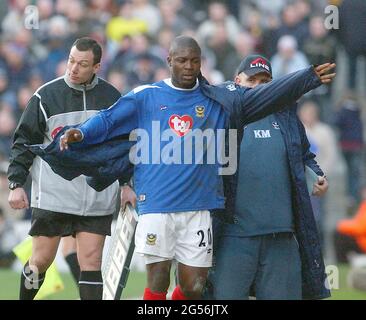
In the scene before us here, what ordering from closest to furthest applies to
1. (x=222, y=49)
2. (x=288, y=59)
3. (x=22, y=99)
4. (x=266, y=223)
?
1. (x=266, y=223)
2. (x=22, y=99)
3. (x=288, y=59)
4. (x=222, y=49)

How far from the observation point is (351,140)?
1652cm

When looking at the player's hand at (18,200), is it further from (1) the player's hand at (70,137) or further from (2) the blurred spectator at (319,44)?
(2) the blurred spectator at (319,44)

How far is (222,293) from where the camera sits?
8539 millimetres

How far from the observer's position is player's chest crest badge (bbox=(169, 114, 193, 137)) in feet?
27.4

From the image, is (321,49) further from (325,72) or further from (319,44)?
(325,72)

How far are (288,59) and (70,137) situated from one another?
9.15 metres

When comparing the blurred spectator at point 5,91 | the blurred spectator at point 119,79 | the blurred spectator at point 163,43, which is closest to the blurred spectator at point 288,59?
the blurred spectator at point 163,43

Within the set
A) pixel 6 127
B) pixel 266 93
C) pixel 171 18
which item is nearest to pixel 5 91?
pixel 6 127

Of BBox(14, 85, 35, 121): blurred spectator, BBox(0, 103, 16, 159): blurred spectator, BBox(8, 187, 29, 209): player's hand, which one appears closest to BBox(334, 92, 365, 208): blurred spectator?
BBox(14, 85, 35, 121): blurred spectator

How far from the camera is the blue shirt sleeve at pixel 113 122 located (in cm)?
841

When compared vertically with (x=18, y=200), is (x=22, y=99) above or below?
above
